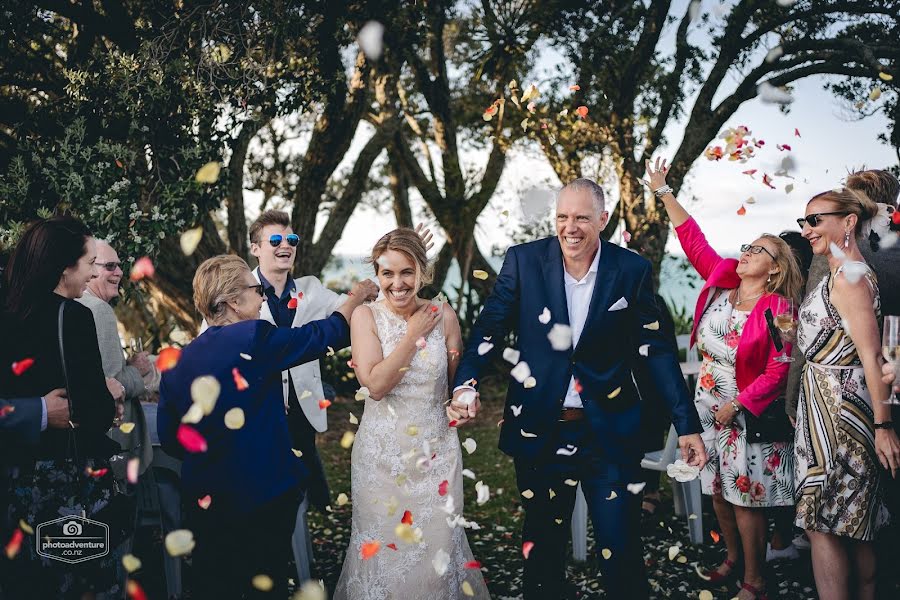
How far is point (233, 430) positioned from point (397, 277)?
2.98ft

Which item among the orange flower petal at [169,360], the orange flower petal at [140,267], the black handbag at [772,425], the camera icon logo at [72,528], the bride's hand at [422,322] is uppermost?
the orange flower petal at [140,267]

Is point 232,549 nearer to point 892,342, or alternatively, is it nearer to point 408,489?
point 408,489

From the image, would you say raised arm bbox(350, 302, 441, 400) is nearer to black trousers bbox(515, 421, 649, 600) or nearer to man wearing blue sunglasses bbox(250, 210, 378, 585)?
black trousers bbox(515, 421, 649, 600)

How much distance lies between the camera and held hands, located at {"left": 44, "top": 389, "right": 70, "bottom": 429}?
2570 mm

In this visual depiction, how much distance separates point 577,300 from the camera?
319cm

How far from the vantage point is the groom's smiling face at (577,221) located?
10.2ft

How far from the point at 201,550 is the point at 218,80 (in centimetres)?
388

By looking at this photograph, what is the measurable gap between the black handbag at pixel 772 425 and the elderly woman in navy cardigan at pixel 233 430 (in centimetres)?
229

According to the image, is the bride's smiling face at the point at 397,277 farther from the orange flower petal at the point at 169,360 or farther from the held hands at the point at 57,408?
the held hands at the point at 57,408

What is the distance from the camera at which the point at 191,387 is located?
9.11 feet

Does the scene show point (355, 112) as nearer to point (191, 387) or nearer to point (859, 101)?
point (859, 101)

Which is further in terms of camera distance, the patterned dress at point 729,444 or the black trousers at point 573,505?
the patterned dress at point 729,444

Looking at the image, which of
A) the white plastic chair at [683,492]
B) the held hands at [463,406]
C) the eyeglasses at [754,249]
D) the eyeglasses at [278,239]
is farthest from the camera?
the white plastic chair at [683,492]

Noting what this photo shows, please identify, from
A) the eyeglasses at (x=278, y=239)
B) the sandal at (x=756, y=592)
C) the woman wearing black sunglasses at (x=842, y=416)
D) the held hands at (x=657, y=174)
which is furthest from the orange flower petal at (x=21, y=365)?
the sandal at (x=756, y=592)
